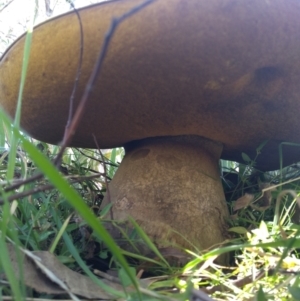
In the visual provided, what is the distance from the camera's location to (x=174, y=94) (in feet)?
2.38

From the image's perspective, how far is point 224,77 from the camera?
2.25 ft

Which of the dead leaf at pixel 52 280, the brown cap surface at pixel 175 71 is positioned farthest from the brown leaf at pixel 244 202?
the dead leaf at pixel 52 280

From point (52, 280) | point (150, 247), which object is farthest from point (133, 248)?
point (52, 280)

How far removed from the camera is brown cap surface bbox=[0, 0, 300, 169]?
0.60 m

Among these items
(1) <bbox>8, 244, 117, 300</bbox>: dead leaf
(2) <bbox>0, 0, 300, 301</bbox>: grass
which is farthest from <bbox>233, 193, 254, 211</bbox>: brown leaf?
(1) <bbox>8, 244, 117, 300</bbox>: dead leaf

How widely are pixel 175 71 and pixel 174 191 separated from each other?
285mm

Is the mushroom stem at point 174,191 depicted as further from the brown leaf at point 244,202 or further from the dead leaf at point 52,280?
the dead leaf at point 52,280

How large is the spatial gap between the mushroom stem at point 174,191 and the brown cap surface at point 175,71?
0.04 m

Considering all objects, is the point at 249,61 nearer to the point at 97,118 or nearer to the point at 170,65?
the point at 170,65

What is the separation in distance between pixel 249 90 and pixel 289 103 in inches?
4.3

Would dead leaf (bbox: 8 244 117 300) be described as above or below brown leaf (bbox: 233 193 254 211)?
above

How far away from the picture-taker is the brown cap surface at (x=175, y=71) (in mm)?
600

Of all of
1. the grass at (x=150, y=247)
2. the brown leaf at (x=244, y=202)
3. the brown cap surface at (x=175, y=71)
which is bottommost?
the brown leaf at (x=244, y=202)

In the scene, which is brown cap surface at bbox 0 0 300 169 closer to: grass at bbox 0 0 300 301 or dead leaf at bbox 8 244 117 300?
grass at bbox 0 0 300 301
